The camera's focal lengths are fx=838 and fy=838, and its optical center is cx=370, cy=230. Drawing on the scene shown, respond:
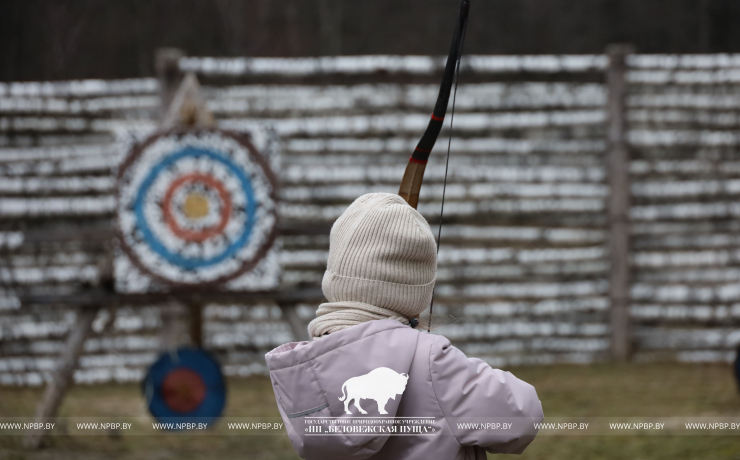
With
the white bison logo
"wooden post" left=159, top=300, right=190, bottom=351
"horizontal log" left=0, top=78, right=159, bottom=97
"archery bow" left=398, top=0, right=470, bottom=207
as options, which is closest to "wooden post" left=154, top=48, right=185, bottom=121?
"horizontal log" left=0, top=78, right=159, bottom=97

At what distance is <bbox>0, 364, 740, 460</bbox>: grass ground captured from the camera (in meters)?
2.89

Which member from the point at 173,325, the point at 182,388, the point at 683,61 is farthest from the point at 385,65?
the point at 182,388

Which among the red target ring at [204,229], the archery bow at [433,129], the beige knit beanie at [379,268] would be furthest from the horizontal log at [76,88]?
the beige knit beanie at [379,268]

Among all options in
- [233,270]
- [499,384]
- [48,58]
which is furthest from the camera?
[48,58]

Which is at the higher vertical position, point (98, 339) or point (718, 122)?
Result: point (718, 122)

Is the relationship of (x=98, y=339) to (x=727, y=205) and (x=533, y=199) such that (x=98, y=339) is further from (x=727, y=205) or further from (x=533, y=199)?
(x=727, y=205)

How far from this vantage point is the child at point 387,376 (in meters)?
1.17

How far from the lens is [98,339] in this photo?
14.1 feet

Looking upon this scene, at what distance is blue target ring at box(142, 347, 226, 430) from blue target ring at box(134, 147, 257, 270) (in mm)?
338

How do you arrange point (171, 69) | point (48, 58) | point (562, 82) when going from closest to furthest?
point (171, 69) < point (562, 82) < point (48, 58)

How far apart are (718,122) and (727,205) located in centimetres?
45

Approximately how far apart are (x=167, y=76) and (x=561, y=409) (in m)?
2.47

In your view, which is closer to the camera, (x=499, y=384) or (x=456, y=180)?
(x=499, y=384)

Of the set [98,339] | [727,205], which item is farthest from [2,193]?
[727,205]
